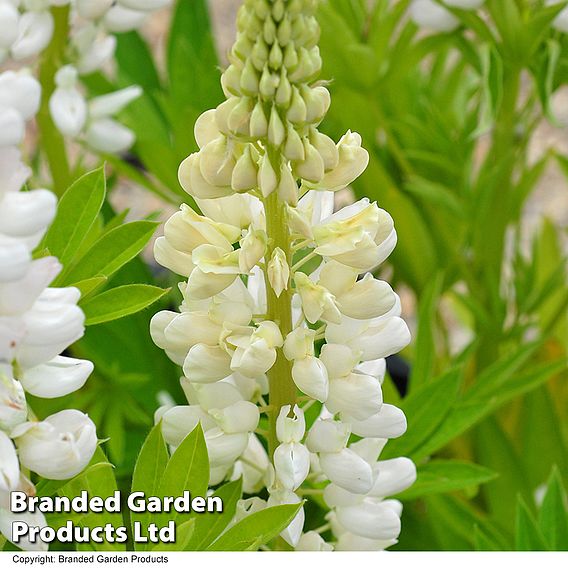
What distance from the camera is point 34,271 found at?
1.54 feet

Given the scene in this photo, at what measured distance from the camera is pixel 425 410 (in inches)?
31.9

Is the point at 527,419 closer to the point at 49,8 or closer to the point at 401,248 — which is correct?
the point at 401,248

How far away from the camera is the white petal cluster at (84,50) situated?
893mm

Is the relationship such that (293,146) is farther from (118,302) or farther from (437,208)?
(437,208)

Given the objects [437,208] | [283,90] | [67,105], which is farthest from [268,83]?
[437,208]

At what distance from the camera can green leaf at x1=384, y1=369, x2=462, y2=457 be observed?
0.79 metres

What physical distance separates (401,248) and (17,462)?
0.78 m

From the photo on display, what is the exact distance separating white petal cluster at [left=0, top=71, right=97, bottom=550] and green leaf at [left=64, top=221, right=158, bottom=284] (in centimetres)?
10

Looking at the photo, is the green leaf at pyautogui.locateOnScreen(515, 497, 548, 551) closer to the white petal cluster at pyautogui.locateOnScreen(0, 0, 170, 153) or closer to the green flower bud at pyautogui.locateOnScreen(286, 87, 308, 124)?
the green flower bud at pyautogui.locateOnScreen(286, 87, 308, 124)

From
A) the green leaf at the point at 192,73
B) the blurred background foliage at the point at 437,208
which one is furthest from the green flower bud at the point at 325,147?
the green leaf at the point at 192,73

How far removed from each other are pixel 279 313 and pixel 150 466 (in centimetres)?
13

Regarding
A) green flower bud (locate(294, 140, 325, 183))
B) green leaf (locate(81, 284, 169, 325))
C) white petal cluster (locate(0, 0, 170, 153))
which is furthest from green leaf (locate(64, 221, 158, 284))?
white petal cluster (locate(0, 0, 170, 153))

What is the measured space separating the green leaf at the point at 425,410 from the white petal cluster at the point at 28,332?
322 mm

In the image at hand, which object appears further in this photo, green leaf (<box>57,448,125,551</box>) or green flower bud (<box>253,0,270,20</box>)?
green leaf (<box>57,448,125,551</box>)
